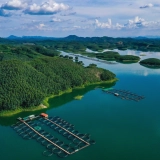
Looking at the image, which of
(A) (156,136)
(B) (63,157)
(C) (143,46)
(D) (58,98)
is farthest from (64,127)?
(C) (143,46)

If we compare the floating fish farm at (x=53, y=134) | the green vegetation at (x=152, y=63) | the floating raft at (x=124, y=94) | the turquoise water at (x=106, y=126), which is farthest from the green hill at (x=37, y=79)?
the green vegetation at (x=152, y=63)

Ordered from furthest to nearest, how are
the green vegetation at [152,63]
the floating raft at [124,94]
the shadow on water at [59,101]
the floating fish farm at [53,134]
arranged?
the green vegetation at [152,63]
the floating raft at [124,94]
the shadow on water at [59,101]
the floating fish farm at [53,134]

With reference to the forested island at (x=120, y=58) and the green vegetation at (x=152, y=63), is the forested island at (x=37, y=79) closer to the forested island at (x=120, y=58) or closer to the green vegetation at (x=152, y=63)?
the green vegetation at (x=152, y=63)

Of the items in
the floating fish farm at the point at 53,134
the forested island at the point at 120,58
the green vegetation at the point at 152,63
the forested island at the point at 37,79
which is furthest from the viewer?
the forested island at the point at 120,58

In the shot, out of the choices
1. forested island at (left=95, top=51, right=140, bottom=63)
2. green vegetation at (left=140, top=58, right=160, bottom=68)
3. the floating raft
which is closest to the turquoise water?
the floating raft

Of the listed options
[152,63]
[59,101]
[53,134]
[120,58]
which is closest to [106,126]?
[53,134]

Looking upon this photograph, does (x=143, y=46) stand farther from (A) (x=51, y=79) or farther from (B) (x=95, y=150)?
(B) (x=95, y=150)

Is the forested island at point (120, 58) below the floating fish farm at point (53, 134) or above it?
above

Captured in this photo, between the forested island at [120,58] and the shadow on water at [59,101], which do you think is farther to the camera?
the forested island at [120,58]
